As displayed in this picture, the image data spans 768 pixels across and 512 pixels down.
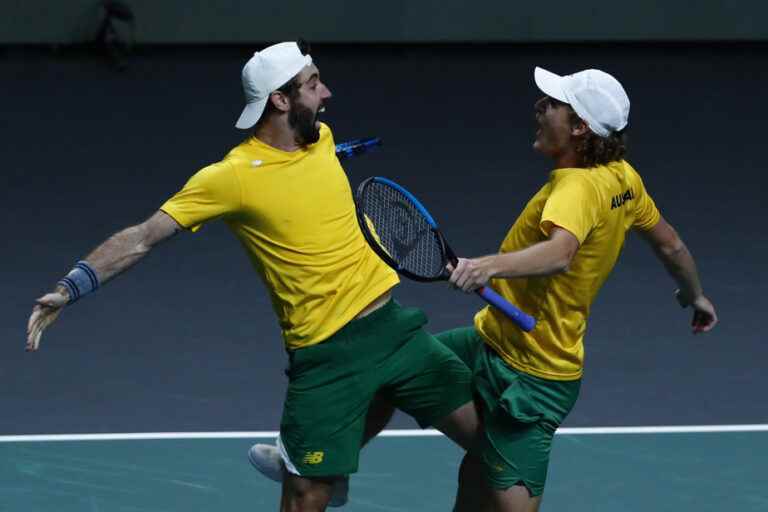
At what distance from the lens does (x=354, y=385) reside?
5.67m

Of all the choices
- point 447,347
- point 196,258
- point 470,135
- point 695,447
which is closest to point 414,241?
point 447,347

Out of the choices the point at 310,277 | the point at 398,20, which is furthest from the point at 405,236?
the point at 398,20

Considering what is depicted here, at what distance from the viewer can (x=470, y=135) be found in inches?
533

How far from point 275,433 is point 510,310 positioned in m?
2.45

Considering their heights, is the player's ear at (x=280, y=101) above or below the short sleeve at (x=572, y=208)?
above

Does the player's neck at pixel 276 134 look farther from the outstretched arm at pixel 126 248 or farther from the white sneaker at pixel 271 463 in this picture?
the white sneaker at pixel 271 463

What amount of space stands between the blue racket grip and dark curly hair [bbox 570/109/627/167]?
576mm

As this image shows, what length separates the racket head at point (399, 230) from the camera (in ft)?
17.7

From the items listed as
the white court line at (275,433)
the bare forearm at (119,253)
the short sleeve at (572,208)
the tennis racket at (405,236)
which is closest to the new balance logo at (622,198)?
the short sleeve at (572,208)

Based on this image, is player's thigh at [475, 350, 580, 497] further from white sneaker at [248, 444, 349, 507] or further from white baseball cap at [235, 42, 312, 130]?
white baseball cap at [235, 42, 312, 130]

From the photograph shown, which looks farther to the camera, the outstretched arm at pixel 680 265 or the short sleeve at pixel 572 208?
the outstretched arm at pixel 680 265

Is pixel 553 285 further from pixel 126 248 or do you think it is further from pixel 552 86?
pixel 126 248

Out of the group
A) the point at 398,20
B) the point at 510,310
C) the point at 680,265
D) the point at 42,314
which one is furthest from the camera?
the point at 398,20

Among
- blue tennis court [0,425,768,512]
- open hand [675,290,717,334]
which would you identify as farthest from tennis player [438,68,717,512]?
blue tennis court [0,425,768,512]
